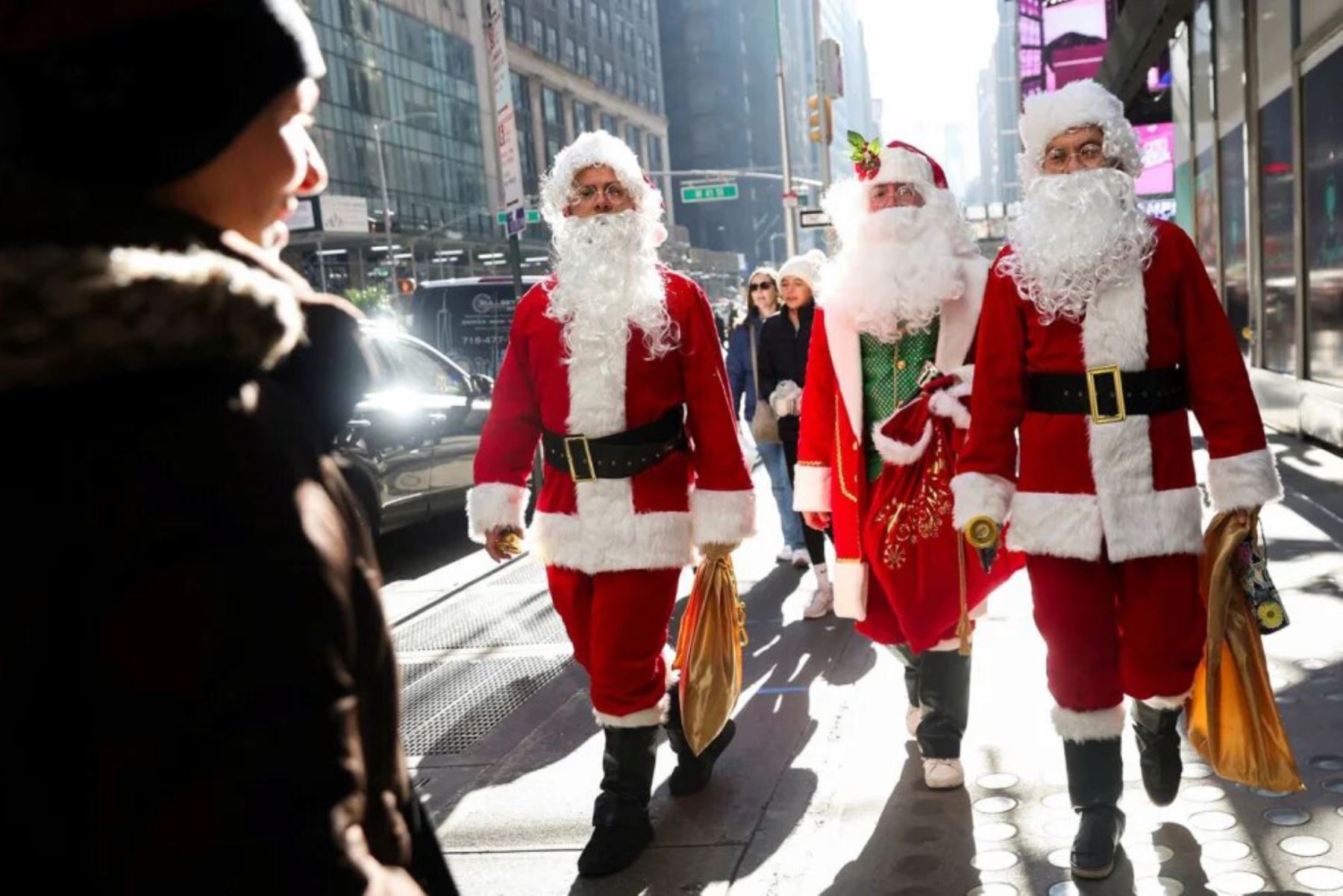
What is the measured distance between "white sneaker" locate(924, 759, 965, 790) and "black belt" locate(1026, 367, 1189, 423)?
1162mm

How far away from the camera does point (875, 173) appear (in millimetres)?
4289

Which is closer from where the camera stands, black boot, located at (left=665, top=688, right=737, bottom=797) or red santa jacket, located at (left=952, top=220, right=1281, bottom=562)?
red santa jacket, located at (left=952, top=220, right=1281, bottom=562)

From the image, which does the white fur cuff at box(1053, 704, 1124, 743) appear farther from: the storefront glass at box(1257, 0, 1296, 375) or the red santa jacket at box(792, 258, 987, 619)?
the storefront glass at box(1257, 0, 1296, 375)

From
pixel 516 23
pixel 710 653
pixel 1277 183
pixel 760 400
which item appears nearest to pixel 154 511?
pixel 710 653

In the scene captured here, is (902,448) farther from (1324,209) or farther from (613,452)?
(1324,209)

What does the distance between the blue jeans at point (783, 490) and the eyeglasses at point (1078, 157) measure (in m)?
4.07

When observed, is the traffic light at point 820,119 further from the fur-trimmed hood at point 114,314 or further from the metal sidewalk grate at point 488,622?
the fur-trimmed hood at point 114,314

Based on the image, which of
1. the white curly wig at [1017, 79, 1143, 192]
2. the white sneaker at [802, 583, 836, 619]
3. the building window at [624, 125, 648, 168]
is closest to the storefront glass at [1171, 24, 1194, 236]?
the white sneaker at [802, 583, 836, 619]

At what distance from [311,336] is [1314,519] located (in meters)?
7.18

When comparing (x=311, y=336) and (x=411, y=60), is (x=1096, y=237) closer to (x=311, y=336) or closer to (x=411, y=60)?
(x=311, y=336)

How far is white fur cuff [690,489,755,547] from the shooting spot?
3.79 metres

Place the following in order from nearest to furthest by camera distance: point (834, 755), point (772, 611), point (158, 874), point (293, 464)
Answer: point (158, 874) → point (293, 464) → point (834, 755) → point (772, 611)

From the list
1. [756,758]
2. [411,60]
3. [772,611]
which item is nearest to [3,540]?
[756,758]

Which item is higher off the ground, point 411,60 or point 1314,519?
point 411,60
